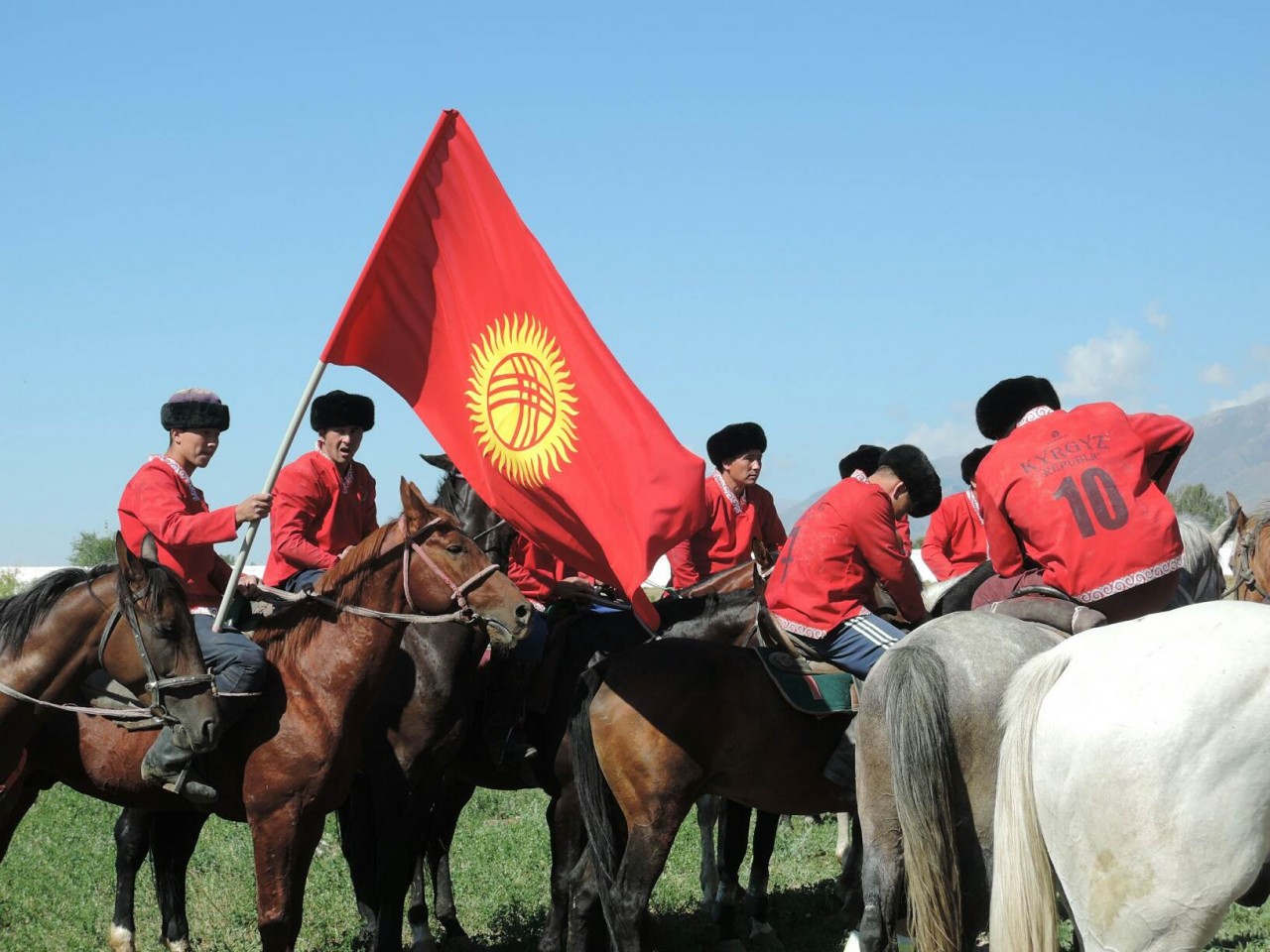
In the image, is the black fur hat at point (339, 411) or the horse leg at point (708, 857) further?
the horse leg at point (708, 857)

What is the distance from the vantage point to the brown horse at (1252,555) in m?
9.41

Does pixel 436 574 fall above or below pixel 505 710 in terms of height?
above

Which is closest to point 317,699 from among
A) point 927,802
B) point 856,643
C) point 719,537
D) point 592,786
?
point 592,786

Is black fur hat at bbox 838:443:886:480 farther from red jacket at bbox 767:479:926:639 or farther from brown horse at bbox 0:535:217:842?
brown horse at bbox 0:535:217:842

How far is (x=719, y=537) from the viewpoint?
11.2 metres

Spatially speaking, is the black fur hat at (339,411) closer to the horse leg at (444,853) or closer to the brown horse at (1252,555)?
the horse leg at (444,853)

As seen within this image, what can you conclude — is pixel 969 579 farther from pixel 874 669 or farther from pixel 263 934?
pixel 263 934

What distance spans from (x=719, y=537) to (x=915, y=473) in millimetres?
3603

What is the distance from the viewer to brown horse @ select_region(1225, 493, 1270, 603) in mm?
9406

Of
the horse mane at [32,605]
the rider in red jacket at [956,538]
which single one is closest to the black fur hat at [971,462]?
the rider in red jacket at [956,538]

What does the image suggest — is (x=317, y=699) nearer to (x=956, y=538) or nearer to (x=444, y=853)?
(x=444, y=853)

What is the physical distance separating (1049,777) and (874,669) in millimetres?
1192

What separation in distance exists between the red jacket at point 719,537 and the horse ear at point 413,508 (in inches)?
161

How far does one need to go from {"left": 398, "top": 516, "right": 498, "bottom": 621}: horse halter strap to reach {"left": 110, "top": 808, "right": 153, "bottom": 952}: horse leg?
2.87 meters
